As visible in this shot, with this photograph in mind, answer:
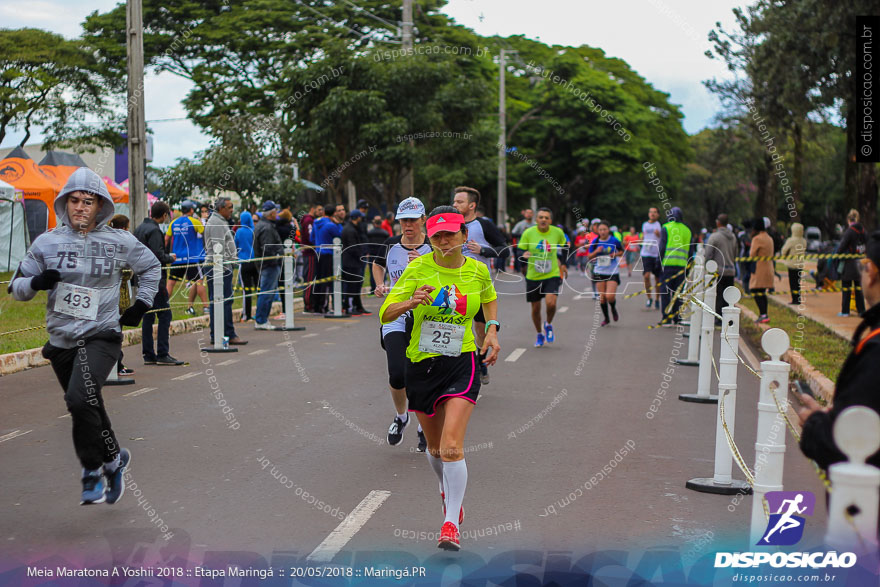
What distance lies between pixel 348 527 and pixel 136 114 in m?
10.4

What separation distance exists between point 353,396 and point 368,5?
26.0 m

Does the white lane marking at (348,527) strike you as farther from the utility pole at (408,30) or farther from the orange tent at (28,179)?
the utility pole at (408,30)

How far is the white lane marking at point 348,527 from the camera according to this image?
4.87 metres

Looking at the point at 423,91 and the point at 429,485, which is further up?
the point at 423,91

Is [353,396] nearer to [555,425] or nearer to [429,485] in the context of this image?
[555,425]

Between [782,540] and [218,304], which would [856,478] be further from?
[218,304]

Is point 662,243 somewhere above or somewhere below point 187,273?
above

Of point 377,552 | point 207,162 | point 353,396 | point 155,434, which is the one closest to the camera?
point 377,552

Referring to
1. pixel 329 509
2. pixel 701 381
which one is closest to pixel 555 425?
pixel 701 381

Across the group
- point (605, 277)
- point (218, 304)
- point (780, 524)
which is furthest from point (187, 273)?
point (780, 524)

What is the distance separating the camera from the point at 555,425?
8422mm

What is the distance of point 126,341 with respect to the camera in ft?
45.4

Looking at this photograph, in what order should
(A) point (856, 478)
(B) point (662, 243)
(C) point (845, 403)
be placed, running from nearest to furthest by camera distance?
(A) point (856, 478)
(C) point (845, 403)
(B) point (662, 243)

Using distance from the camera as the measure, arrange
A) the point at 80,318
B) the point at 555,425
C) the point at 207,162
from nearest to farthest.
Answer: the point at 80,318, the point at 555,425, the point at 207,162
